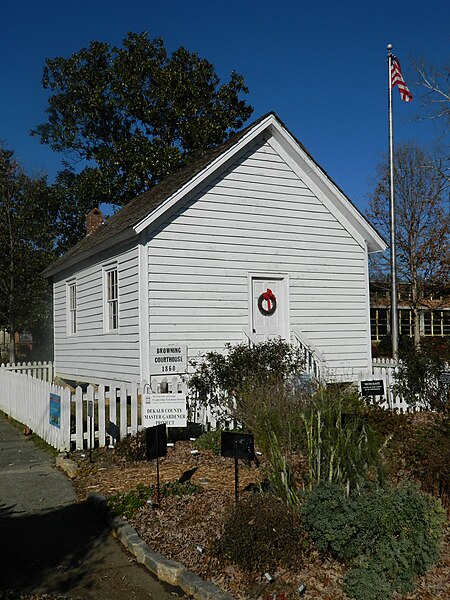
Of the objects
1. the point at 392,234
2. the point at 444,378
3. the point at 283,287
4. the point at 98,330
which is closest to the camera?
the point at 444,378

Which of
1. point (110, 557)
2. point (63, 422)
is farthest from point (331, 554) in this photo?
point (63, 422)

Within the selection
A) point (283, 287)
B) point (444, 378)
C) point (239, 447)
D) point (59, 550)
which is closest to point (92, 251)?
point (283, 287)

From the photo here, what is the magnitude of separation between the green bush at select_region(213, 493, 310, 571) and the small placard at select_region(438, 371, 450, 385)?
8528 millimetres

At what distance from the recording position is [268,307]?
47.9 feet

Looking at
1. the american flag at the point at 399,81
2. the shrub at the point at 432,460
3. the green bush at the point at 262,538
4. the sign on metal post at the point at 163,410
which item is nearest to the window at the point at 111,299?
the sign on metal post at the point at 163,410

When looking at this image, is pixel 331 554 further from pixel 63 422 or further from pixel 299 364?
pixel 299 364

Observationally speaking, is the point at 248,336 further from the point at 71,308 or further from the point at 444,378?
the point at 71,308

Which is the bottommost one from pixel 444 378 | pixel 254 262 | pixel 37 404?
pixel 37 404

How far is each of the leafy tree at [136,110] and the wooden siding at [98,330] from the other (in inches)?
538

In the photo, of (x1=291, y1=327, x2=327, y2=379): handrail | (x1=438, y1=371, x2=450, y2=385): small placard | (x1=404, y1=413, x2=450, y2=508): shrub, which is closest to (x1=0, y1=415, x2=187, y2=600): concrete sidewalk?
(x1=404, y1=413, x2=450, y2=508): shrub

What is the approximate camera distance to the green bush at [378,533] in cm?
451

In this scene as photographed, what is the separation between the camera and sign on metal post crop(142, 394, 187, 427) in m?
7.66

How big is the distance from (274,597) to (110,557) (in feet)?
5.77

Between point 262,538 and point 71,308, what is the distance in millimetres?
14988
